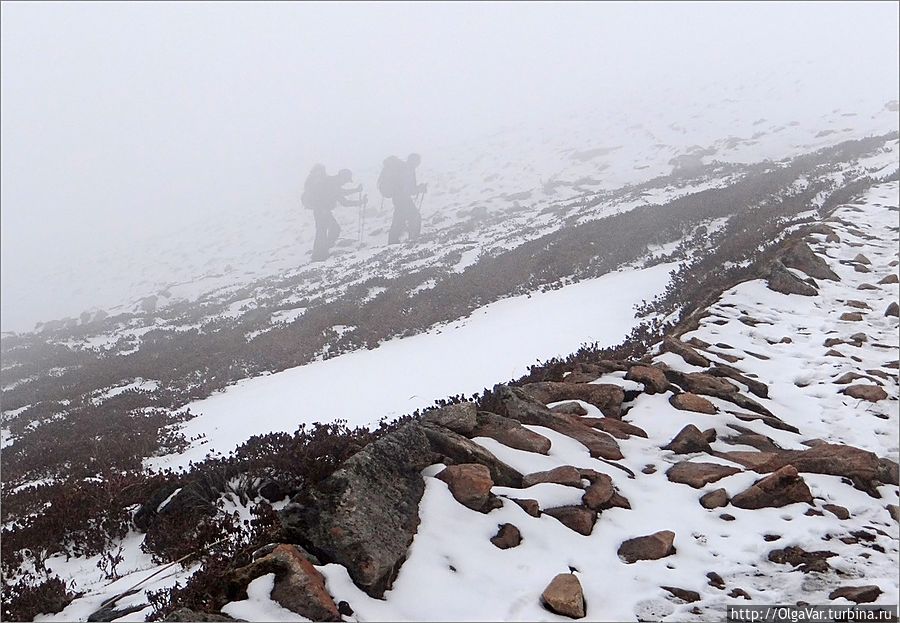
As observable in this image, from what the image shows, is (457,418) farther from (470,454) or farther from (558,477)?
(558,477)

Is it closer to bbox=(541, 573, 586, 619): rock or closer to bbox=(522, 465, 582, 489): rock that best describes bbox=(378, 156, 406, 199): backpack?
bbox=(522, 465, 582, 489): rock

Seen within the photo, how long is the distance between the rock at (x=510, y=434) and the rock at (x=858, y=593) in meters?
2.18

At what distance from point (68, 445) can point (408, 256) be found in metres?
22.3

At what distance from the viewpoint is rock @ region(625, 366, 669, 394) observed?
607cm


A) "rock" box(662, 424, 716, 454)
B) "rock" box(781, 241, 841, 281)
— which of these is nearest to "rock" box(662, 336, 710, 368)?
"rock" box(662, 424, 716, 454)

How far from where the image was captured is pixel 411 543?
355 cm

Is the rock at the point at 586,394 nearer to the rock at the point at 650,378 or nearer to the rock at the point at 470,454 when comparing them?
the rock at the point at 650,378

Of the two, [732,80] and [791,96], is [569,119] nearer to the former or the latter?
[732,80]

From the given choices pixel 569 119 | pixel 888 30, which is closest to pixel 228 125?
pixel 569 119

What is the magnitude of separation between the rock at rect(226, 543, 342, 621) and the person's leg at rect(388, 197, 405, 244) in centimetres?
3808

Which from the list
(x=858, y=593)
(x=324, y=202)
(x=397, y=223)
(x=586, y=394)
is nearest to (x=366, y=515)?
(x=858, y=593)

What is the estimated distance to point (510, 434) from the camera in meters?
4.94

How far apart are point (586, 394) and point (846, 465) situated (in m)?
2.38

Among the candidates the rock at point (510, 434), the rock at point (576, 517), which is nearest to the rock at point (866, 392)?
the rock at point (510, 434)
